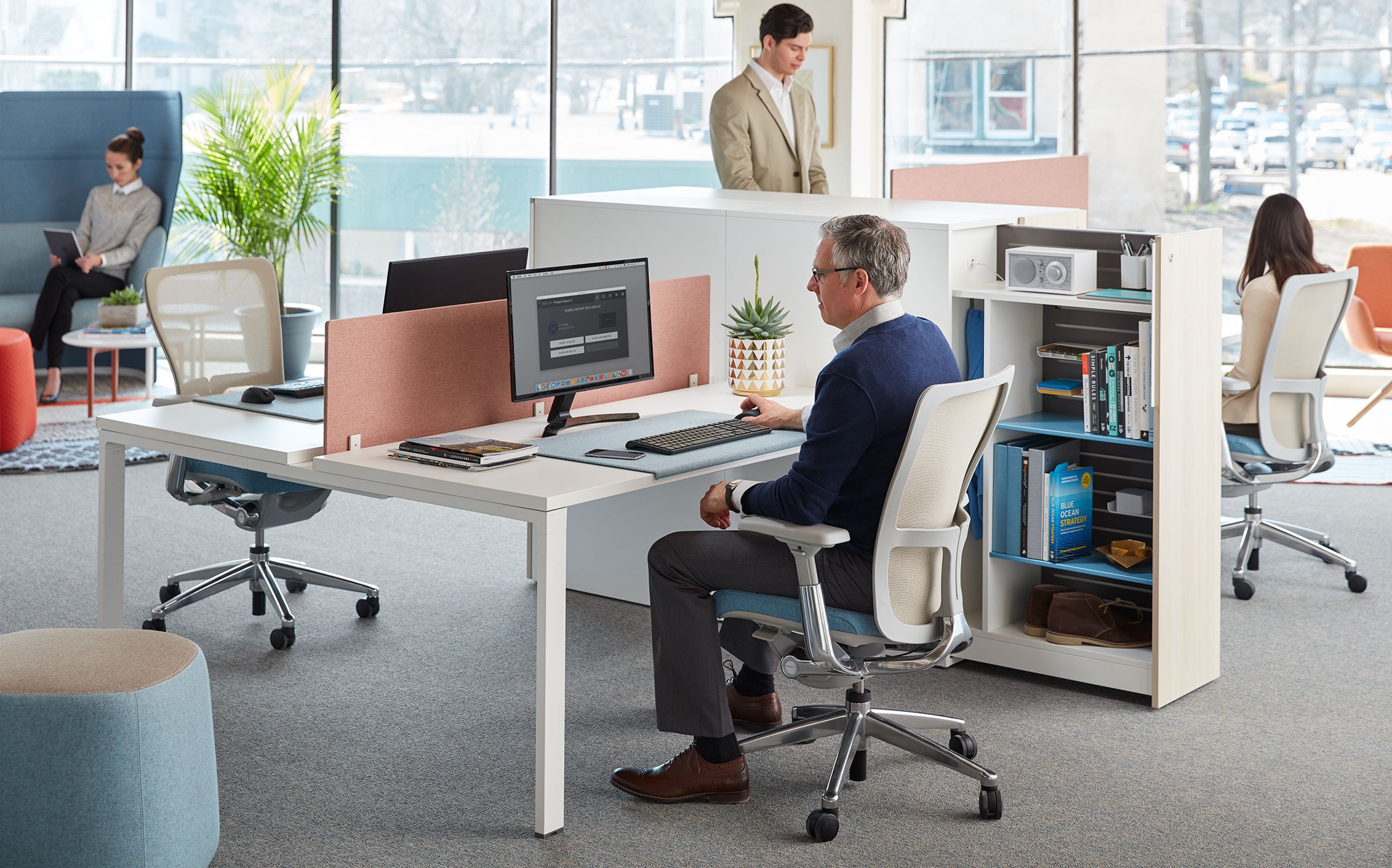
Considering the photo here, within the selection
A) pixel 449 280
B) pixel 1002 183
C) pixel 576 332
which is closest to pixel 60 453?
pixel 449 280

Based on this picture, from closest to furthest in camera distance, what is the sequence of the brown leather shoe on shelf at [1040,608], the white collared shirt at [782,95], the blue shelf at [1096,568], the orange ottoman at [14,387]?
the blue shelf at [1096,568] → the brown leather shoe on shelf at [1040,608] → the white collared shirt at [782,95] → the orange ottoman at [14,387]

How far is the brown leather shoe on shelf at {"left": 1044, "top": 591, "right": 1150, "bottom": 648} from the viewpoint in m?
4.14

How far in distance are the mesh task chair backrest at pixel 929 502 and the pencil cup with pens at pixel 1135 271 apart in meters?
0.91

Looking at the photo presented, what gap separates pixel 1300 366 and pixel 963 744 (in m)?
2.05

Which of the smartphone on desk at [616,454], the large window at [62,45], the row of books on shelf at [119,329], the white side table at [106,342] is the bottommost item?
the smartphone on desk at [616,454]

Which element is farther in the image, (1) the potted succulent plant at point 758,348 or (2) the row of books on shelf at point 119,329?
(2) the row of books on shelf at point 119,329

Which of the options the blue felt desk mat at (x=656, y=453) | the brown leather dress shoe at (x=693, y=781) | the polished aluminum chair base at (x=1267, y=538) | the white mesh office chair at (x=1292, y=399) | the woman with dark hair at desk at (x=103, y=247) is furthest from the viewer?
the woman with dark hair at desk at (x=103, y=247)

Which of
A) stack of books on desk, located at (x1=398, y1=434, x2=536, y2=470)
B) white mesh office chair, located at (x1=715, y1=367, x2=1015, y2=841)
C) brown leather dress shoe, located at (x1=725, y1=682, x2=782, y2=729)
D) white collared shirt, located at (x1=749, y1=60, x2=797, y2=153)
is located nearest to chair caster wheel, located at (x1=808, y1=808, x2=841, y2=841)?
white mesh office chair, located at (x1=715, y1=367, x2=1015, y2=841)

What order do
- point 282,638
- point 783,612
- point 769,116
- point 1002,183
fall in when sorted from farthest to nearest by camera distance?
point 1002,183
point 769,116
point 282,638
point 783,612

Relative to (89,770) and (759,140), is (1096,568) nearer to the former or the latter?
(759,140)

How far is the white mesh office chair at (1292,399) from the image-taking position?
4.78 meters

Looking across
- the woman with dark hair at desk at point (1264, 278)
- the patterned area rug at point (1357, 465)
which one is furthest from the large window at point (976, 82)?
the woman with dark hair at desk at point (1264, 278)

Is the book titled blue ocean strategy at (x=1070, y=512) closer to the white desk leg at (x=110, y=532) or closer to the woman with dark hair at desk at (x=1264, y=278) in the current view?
the woman with dark hair at desk at (x=1264, y=278)

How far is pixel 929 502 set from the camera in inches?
123
